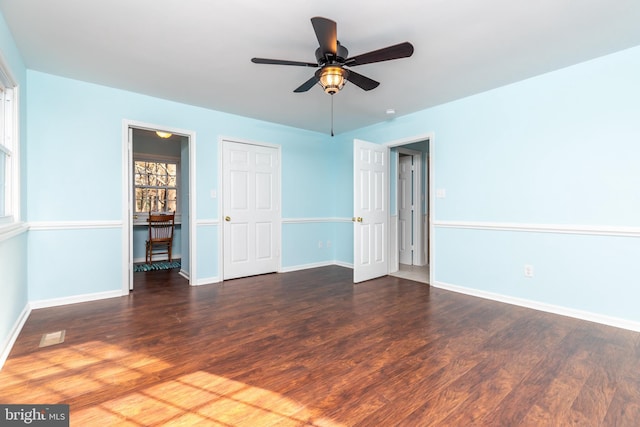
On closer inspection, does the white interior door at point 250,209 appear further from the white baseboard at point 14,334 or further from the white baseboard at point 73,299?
the white baseboard at point 14,334

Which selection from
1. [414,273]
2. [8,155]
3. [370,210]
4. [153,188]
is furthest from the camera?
[153,188]

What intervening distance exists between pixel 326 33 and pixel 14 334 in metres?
3.24

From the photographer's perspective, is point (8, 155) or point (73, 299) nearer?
point (8, 155)

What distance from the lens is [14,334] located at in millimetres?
2383

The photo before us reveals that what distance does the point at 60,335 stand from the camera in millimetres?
2461

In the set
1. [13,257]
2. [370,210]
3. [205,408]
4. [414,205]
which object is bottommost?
[205,408]

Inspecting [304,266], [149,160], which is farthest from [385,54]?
[149,160]

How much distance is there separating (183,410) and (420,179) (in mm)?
5000

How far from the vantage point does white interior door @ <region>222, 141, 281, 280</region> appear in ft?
14.3

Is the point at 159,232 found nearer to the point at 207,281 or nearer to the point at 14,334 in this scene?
the point at 207,281


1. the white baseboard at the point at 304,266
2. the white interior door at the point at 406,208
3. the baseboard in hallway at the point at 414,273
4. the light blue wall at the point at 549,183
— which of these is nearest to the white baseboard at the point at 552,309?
the light blue wall at the point at 549,183

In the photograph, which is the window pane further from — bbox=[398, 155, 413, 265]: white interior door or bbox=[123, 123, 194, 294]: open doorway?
bbox=[398, 155, 413, 265]: white interior door

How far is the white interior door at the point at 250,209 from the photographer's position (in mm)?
4367

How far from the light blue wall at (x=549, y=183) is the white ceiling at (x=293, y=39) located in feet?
0.91
